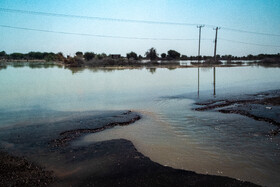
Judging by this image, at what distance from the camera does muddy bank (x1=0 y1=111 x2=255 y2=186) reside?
5.71m

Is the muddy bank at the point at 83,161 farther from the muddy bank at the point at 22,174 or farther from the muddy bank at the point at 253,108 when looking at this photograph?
the muddy bank at the point at 253,108

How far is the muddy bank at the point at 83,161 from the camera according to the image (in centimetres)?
571

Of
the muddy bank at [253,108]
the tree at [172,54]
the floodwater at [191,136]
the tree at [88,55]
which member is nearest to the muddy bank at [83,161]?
the floodwater at [191,136]

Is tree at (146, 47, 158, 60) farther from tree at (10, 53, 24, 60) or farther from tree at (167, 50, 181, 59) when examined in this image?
tree at (10, 53, 24, 60)

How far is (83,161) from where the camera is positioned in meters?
7.04

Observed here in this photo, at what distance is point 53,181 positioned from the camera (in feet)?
19.1

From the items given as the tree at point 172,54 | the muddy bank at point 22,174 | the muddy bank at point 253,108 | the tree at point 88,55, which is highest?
the tree at point 172,54

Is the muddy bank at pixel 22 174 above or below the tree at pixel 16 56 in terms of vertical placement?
below

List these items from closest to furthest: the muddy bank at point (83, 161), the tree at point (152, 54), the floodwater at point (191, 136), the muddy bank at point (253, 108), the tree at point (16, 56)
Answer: the muddy bank at point (83, 161)
the floodwater at point (191, 136)
the muddy bank at point (253, 108)
the tree at point (152, 54)
the tree at point (16, 56)

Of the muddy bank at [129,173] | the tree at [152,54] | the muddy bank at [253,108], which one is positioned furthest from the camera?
the tree at [152,54]

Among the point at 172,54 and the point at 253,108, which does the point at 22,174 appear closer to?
the point at 253,108

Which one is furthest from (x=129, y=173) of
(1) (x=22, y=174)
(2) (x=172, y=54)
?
(2) (x=172, y=54)

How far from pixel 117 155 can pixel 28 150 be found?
11.6 feet

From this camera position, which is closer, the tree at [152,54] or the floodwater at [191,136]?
the floodwater at [191,136]
